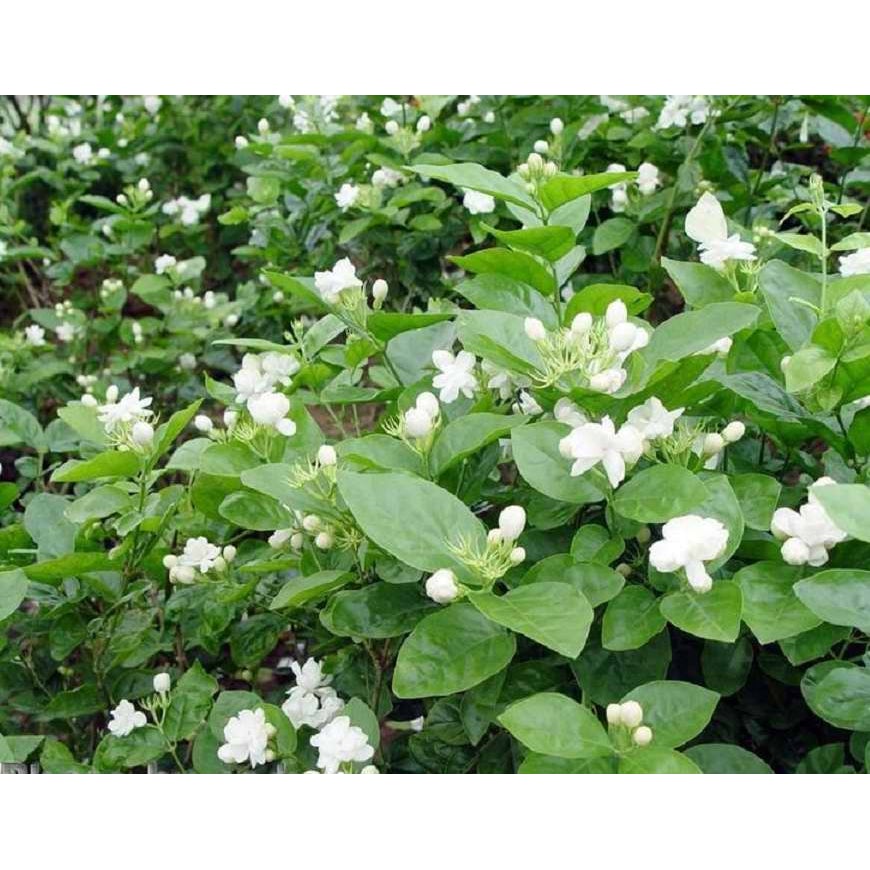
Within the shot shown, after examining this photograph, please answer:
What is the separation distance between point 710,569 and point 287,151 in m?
1.58

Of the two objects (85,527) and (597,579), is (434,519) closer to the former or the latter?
(597,579)

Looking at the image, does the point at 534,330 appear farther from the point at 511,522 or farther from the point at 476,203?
the point at 476,203

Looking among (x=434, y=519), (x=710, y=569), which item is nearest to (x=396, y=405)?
(x=434, y=519)

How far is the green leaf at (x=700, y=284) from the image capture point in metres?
1.28

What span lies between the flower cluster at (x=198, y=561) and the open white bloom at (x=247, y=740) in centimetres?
23

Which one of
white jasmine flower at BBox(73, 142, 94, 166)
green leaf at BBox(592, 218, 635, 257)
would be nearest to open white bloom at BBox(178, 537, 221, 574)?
green leaf at BBox(592, 218, 635, 257)

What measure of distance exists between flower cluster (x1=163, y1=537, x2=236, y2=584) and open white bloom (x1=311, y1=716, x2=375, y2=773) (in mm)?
304

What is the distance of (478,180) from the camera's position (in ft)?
3.91

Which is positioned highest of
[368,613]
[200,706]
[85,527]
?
[368,613]

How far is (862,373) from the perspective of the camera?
1046 mm

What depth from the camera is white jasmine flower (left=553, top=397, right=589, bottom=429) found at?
1044 millimetres

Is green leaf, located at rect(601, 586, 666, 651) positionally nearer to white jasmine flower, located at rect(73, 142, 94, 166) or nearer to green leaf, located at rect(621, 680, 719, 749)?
green leaf, located at rect(621, 680, 719, 749)

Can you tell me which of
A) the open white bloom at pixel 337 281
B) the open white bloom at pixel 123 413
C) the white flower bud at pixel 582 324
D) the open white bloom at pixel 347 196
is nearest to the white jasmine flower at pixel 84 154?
the open white bloom at pixel 347 196

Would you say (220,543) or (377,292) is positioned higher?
(377,292)
